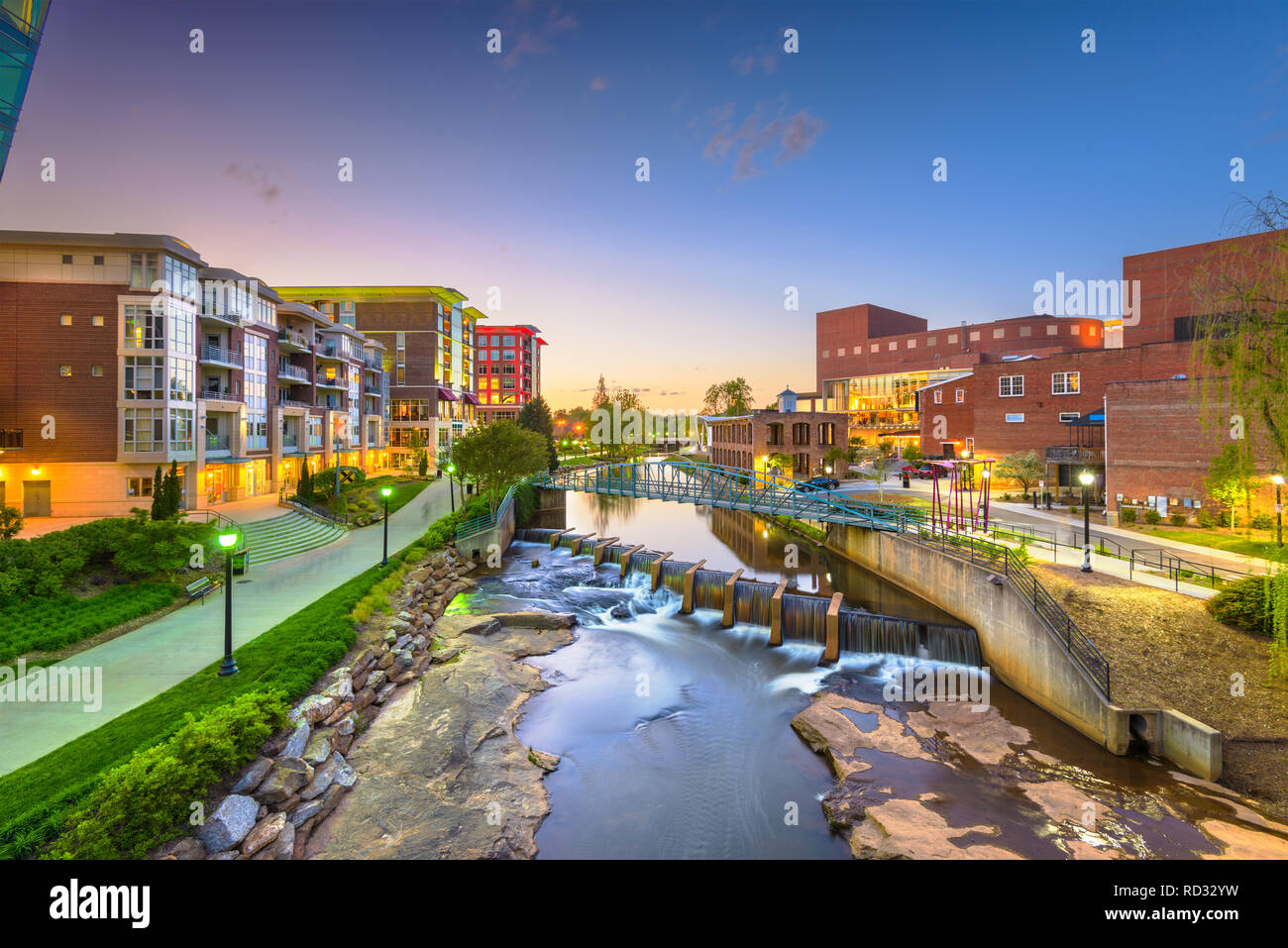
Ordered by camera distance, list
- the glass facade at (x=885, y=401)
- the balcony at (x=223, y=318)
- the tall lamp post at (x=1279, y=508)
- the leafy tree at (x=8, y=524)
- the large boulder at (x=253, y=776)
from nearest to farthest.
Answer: the large boulder at (x=253, y=776) < the tall lamp post at (x=1279, y=508) < the leafy tree at (x=8, y=524) < the balcony at (x=223, y=318) < the glass facade at (x=885, y=401)

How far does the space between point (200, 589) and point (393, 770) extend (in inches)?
462

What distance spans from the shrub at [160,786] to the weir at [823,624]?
56.8ft

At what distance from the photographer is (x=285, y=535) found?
27453 mm

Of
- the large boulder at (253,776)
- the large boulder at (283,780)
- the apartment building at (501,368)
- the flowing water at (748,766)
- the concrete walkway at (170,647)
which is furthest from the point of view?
the apartment building at (501,368)

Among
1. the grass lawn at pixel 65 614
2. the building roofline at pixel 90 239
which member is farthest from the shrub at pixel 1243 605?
the building roofline at pixel 90 239

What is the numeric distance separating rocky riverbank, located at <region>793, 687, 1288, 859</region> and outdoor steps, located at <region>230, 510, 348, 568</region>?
2328 centimetres

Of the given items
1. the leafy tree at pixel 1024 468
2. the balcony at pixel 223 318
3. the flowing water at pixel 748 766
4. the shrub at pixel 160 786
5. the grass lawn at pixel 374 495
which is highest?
the balcony at pixel 223 318

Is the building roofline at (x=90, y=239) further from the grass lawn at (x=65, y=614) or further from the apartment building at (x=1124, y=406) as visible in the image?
the apartment building at (x=1124, y=406)

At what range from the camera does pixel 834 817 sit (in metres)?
11.9

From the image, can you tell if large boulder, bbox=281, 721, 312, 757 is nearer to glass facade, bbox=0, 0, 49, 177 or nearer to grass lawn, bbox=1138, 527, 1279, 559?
glass facade, bbox=0, 0, 49, 177

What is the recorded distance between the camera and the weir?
2023 centimetres

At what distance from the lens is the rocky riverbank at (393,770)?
380 inches
